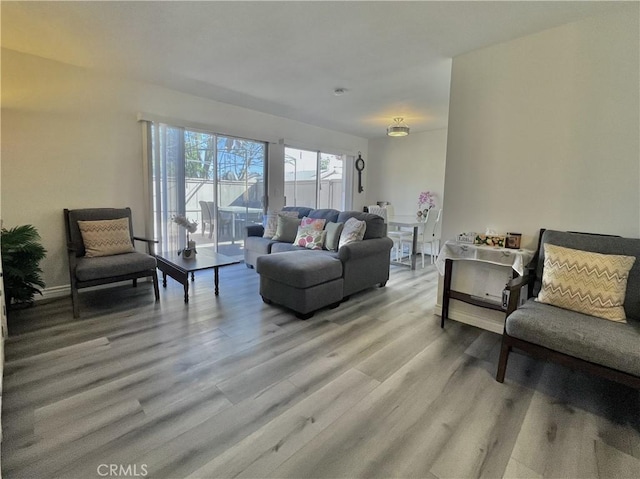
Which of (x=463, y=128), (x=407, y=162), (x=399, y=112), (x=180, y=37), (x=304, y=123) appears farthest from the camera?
(x=407, y=162)

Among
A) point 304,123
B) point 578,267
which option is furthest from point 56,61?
point 578,267

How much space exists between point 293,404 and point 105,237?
2745mm

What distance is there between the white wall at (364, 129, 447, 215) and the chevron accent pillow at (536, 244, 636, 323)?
4.02m

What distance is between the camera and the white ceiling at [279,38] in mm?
2145

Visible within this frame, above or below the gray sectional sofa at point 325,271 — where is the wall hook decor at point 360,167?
above

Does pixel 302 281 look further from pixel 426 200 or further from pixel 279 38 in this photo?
pixel 426 200

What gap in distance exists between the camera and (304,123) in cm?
566

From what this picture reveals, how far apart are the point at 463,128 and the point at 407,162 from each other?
371 centimetres

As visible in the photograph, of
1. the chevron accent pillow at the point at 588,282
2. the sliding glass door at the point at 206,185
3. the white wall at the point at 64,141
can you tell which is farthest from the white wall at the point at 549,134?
the white wall at the point at 64,141

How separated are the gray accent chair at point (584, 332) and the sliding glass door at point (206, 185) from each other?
387 cm

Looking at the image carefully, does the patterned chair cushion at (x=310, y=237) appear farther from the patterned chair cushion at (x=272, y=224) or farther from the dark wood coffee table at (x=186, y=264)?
the dark wood coffee table at (x=186, y=264)

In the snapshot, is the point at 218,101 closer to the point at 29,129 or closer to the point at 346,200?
the point at 29,129

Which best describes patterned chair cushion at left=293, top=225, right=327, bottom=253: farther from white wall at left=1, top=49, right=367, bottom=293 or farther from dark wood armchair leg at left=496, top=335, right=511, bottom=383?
dark wood armchair leg at left=496, top=335, right=511, bottom=383

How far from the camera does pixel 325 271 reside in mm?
2990
